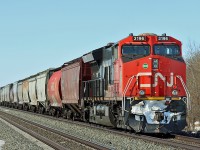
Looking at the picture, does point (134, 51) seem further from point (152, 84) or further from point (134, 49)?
point (152, 84)

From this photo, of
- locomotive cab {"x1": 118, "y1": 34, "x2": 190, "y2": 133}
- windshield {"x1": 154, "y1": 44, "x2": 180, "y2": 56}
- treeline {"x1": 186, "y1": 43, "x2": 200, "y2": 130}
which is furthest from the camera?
treeline {"x1": 186, "y1": 43, "x2": 200, "y2": 130}

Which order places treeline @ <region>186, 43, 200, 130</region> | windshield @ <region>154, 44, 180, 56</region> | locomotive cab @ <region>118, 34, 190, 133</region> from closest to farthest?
locomotive cab @ <region>118, 34, 190, 133</region> < windshield @ <region>154, 44, 180, 56</region> < treeline @ <region>186, 43, 200, 130</region>

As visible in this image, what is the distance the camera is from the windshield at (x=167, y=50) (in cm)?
1584

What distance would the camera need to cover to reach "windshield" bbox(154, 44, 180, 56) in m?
15.8

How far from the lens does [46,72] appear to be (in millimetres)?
39000

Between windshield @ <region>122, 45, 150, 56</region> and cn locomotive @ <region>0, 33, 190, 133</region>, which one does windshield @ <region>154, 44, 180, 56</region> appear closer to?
cn locomotive @ <region>0, 33, 190, 133</region>

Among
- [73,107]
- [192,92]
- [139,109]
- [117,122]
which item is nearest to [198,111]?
[192,92]

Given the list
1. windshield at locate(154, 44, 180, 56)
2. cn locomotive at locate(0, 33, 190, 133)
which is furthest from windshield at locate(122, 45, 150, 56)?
windshield at locate(154, 44, 180, 56)

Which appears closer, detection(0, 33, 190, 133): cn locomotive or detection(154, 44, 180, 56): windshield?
detection(0, 33, 190, 133): cn locomotive

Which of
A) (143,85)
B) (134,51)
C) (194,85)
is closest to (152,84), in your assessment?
(143,85)

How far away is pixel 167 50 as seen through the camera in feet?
52.4

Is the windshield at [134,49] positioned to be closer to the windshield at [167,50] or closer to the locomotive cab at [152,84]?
the locomotive cab at [152,84]

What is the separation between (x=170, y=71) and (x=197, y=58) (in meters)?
20.9

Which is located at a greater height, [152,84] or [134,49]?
[134,49]
